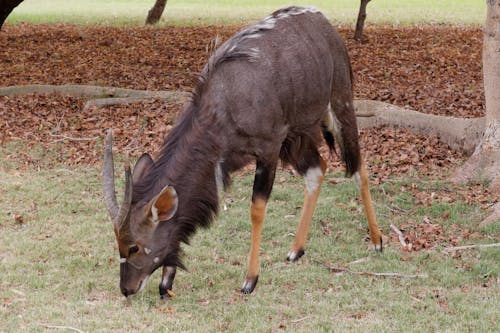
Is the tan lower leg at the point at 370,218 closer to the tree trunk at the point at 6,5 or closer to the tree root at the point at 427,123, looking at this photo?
the tree root at the point at 427,123

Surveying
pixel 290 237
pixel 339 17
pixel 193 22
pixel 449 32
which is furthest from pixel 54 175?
pixel 339 17

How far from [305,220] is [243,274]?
859mm

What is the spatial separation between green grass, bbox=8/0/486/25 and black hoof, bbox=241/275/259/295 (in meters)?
19.2

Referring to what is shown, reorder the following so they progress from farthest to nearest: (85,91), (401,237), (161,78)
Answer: (161,78) < (85,91) < (401,237)

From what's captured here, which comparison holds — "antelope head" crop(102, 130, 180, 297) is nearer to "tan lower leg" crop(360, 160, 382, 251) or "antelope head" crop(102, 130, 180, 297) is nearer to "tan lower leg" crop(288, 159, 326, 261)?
"tan lower leg" crop(288, 159, 326, 261)

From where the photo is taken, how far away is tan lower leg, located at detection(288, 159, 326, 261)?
6.90m

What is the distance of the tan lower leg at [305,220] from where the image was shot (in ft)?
22.6

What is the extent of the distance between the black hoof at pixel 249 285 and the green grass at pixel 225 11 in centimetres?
1923

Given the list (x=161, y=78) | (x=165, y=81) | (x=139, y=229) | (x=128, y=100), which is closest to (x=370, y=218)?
(x=139, y=229)

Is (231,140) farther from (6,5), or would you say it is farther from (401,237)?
(6,5)

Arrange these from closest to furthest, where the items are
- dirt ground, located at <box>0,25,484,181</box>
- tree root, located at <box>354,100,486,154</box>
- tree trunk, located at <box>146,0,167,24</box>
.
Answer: tree root, located at <box>354,100,486,154</box>
dirt ground, located at <box>0,25,484,181</box>
tree trunk, located at <box>146,0,167,24</box>

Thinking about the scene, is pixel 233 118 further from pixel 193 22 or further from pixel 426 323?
pixel 193 22

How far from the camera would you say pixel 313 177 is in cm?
723

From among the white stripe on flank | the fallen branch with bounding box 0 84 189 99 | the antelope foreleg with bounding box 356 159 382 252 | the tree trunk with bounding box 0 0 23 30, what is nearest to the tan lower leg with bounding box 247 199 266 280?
the white stripe on flank
